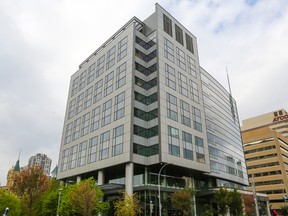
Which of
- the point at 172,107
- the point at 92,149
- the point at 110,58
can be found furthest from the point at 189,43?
the point at 92,149

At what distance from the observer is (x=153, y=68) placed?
172 ft

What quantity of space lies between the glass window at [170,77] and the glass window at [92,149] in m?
19.4

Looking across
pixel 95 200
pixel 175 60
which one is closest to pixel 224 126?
pixel 175 60

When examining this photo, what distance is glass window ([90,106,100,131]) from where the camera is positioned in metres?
55.4

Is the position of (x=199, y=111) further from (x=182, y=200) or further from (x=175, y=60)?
(x=182, y=200)

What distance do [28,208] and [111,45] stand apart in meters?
38.8

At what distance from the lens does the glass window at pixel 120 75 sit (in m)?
52.0

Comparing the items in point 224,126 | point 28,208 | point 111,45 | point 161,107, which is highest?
point 111,45

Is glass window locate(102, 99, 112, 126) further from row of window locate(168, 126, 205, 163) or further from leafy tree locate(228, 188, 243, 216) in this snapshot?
leafy tree locate(228, 188, 243, 216)

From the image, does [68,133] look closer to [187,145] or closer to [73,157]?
[73,157]

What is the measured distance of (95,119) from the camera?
186 ft

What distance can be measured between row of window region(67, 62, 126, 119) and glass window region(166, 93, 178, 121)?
9.72 meters

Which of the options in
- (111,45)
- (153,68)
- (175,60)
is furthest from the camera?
(111,45)

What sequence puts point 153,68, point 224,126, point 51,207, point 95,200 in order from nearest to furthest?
point 95,200 < point 51,207 < point 153,68 < point 224,126
